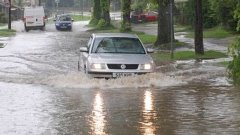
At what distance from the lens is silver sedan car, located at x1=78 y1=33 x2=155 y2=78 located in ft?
50.8

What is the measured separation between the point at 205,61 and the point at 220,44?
30.1 feet

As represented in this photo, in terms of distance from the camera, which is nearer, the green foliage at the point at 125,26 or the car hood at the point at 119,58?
the car hood at the point at 119,58

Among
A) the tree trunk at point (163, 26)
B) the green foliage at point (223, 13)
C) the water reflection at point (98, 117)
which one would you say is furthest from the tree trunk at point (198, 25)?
the green foliage at point (223, 13)

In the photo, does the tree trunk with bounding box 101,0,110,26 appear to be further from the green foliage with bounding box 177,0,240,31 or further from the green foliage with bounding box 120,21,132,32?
the green foliage with bounding box 177,0,240,31

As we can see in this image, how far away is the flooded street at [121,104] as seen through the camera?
32.2 feet

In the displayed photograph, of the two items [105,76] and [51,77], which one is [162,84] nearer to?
[105,76]

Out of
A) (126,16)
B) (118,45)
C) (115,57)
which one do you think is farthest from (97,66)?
(126,16)

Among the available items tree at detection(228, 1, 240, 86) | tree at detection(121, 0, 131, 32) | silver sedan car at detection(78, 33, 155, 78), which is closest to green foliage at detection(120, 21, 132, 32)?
tree at detection(121, 0, 131, 32)

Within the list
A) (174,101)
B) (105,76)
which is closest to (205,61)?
(105,76)

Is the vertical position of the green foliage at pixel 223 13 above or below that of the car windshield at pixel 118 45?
above

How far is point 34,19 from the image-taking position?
57.1 metres

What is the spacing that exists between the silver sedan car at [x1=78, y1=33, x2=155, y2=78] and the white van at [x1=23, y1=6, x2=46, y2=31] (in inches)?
1588

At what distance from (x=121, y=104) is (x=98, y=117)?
1717 mm

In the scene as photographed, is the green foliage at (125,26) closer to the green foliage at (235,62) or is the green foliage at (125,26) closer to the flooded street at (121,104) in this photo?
the flooded street at (121,104)
